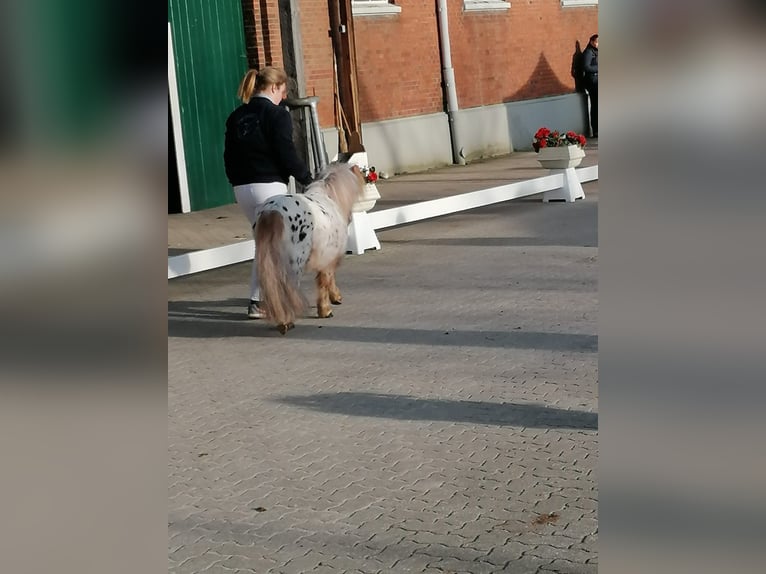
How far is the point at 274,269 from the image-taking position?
7.98m

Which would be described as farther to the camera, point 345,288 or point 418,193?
point 418,193

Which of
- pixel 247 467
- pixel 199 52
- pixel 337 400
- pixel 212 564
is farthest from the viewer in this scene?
pixel 199 52

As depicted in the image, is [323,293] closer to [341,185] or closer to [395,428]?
[341,185]

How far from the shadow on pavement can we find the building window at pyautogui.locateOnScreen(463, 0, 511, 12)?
14.1 meters

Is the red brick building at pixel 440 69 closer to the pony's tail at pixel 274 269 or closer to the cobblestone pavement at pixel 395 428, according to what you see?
the cobblestone pavement at pixel 395 428

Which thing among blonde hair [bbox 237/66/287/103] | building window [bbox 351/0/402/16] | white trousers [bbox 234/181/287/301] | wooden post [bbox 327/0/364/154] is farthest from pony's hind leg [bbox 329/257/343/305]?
building window [bbox 351/0/402/16]

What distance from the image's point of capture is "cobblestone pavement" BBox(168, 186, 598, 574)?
14.6 ft

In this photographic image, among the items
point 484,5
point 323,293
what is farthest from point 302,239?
point 484,5

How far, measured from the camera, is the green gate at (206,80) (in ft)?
52.3

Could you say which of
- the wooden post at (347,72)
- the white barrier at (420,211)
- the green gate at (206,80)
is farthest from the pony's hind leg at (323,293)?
the green gate at (206,80)
